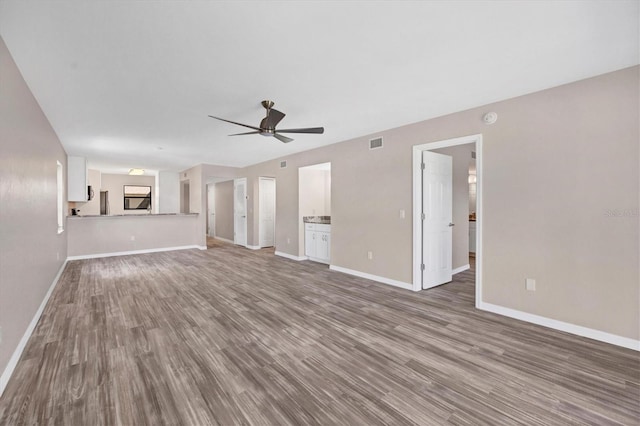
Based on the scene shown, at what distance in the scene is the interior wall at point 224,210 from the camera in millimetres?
9703

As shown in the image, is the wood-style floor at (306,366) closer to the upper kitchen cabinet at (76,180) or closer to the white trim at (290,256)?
the white trim at (290,256)

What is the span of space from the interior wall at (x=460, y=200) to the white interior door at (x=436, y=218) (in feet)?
1.96

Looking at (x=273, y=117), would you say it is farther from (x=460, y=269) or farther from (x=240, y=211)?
(x=240, y=211)

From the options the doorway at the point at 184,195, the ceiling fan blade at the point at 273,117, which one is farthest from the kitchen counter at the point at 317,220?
the doorway at the point at 184,195

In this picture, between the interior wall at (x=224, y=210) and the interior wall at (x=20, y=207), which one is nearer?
the interior wall at (x=20, y=207)

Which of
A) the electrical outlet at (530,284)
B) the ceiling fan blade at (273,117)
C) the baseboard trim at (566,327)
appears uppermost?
the ceiling fan blade at (273,117)

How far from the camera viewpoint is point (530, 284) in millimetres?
3035

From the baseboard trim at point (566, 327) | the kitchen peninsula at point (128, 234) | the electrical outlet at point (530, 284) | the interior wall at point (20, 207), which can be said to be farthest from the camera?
the kitchen peninsula at point (128, 234)

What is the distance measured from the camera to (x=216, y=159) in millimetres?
7344

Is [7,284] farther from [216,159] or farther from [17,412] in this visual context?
[216,159]

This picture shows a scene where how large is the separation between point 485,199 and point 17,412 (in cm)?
444

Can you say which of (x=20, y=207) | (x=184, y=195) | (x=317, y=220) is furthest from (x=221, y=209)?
(x=20, y=207)

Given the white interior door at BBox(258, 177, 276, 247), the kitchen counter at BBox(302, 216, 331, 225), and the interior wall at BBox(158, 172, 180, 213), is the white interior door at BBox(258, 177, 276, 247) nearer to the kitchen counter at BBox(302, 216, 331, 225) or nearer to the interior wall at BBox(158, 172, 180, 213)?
the kitchen counter at BBox(302, 216, 331, 225)

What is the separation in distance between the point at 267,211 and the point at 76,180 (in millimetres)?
4666
